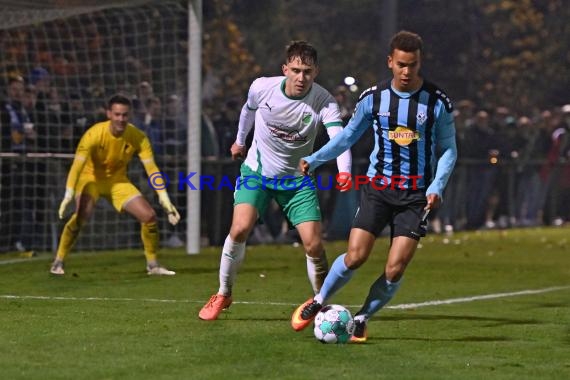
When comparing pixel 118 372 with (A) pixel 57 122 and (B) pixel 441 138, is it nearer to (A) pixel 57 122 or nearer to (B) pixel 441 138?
(B) pixel 441 138

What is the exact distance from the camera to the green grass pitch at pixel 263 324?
8438mm

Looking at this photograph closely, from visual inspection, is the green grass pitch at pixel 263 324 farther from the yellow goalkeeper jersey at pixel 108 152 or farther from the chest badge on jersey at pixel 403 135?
the chest badge on jersey at pixel 403 135

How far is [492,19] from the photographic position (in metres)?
35.8

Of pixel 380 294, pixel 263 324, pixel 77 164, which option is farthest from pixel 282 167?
pixel 77 164

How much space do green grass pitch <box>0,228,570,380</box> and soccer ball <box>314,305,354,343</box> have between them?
7cm

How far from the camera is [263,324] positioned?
34.7ft

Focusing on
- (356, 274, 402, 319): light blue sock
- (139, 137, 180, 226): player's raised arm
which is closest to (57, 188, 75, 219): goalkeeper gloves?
(139, 137, 180, 226): player's raised arm

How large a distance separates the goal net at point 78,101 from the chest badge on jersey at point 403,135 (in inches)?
312

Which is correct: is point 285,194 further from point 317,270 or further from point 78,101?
point 78,101

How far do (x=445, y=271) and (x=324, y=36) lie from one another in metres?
18.2

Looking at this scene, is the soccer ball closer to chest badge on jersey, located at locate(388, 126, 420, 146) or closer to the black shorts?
the black shorts

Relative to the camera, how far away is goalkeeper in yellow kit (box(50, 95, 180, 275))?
14734mm

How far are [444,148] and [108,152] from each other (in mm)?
5870

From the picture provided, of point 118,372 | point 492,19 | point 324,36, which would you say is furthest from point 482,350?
point 492,19
